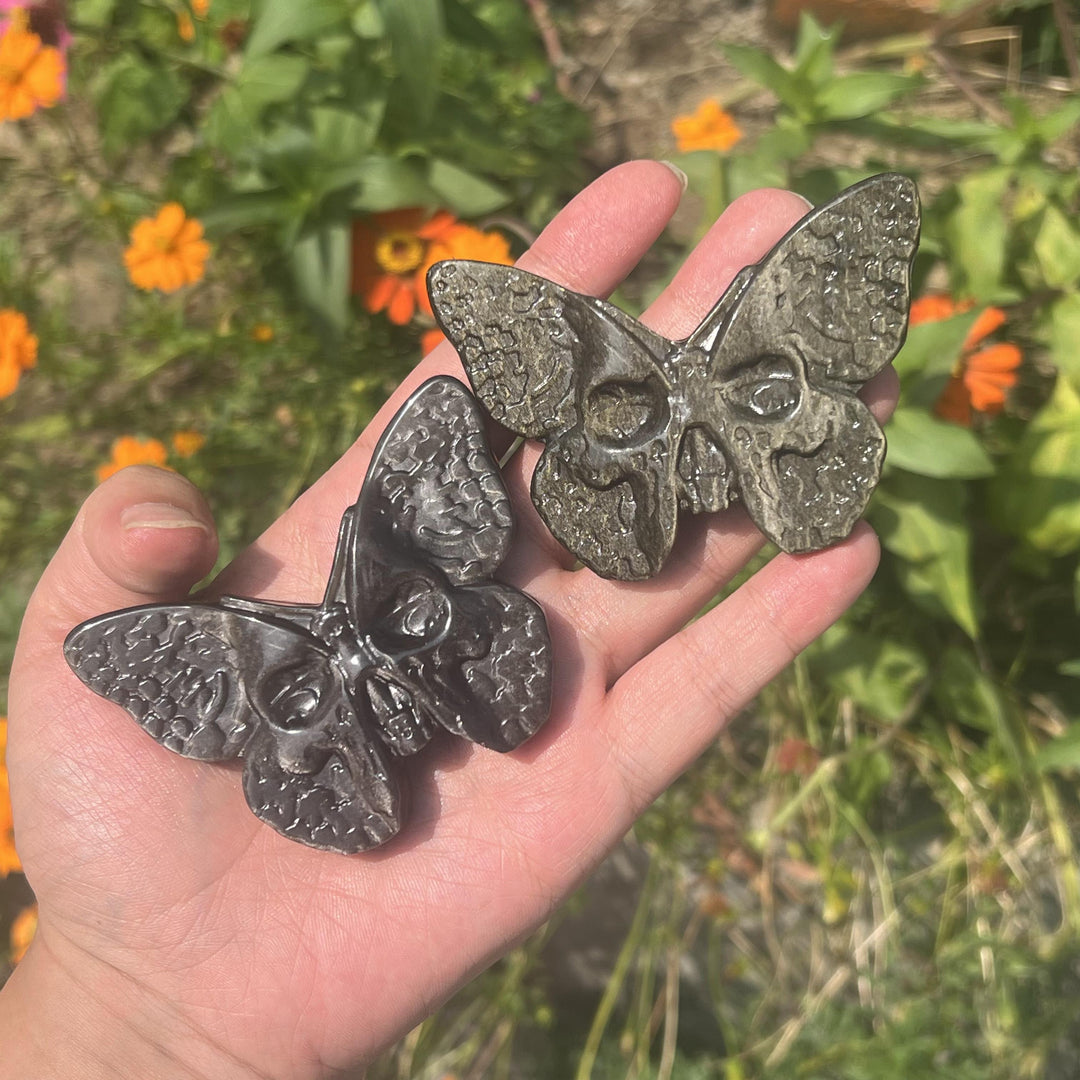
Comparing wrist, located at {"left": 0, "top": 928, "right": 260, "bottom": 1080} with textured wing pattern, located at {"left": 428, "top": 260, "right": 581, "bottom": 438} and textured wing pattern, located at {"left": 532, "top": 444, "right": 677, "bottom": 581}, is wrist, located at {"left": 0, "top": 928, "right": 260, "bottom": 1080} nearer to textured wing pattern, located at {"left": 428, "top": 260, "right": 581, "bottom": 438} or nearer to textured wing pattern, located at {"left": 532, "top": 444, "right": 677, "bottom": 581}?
textured wing pattern, located at {"left": 532, "top": 444, "right": 677, "bottom": 581}

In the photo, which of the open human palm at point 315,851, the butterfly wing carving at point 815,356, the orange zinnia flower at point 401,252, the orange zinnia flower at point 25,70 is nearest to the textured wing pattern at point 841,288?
the butterfly wing carving at point 815,356

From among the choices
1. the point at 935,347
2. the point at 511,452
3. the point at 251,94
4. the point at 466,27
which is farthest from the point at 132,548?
the point at 935,347

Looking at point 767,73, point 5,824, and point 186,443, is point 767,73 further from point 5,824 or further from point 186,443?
point 5,824

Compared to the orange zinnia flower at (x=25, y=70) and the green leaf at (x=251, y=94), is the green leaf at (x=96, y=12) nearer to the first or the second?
the orange zinnia flower at (x=25, y=70)

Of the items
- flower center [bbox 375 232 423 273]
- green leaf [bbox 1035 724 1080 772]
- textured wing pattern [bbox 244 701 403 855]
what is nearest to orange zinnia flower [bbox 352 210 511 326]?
flower center [bbox 375 232 423 273]

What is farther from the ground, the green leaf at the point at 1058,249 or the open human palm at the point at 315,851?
the green leaf at the point at 1058,249

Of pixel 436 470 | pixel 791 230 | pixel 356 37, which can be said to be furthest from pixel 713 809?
pixel 356 37
